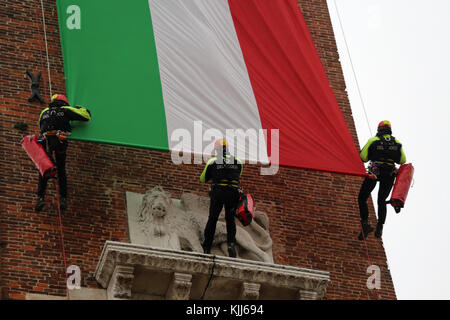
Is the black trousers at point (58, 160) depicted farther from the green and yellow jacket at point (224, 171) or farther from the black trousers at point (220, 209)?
the black trousers at point (220, 209)

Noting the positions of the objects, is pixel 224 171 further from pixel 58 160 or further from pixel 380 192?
pixel 380 192

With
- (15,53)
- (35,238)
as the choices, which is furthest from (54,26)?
(35,238)

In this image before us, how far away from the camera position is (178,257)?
51.6ft

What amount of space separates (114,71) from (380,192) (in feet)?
15.5

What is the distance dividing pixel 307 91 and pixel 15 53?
16.1 feet

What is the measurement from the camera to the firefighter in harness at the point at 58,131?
53.7 ft

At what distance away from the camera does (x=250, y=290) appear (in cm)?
1605

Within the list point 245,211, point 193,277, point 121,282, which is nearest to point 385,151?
point 245,211

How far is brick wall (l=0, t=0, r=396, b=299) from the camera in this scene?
1625cm

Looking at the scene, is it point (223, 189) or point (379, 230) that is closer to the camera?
point (223, 189)

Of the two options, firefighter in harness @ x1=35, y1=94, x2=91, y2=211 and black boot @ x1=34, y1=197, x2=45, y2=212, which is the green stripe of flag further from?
black boot @ x1=34, y1=197, x2=45, y2=212

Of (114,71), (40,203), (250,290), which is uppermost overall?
(114,71)

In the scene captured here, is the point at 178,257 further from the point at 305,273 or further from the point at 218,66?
the point at 218,66

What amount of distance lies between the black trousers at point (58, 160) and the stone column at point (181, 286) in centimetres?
230
